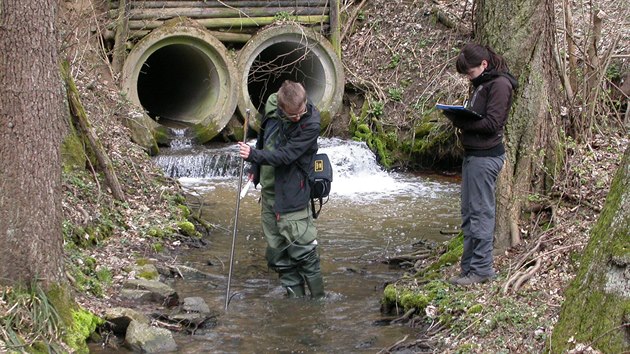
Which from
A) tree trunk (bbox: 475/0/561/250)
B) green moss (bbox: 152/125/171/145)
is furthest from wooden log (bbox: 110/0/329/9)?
tree trunk (bbox: 475/0/561/250)

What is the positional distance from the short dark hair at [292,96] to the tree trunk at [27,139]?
76.7 inches

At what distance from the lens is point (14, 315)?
217 inches

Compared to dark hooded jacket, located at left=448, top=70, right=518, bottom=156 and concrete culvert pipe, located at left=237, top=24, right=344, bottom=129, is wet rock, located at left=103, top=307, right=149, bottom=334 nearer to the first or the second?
dark hooded jacket, located at left=448, top=70, right=518, bottom=156

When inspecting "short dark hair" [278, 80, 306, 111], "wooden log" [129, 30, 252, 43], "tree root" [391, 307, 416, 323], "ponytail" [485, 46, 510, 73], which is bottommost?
"tree root" [391, 307, 416, 323]

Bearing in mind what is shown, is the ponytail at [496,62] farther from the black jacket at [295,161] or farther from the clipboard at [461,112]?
the black jacket at [295,161]

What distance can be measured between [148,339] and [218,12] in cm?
1113

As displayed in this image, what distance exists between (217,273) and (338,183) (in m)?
5.85

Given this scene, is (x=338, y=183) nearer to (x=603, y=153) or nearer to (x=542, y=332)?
(x=603, y=153)

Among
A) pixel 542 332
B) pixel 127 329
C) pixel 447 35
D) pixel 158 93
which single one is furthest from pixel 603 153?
pixel 158 93

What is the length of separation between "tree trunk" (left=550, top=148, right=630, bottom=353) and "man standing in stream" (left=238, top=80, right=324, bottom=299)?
2784mm

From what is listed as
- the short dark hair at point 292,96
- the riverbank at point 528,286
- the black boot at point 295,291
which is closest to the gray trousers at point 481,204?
the riverbank at point 528,286

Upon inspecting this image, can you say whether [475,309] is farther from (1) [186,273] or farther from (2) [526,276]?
(1) [186,273]

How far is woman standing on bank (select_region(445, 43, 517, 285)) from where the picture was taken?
6.70m

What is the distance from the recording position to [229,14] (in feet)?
54.7
